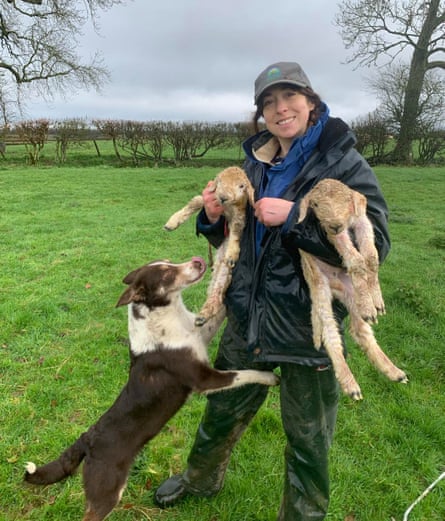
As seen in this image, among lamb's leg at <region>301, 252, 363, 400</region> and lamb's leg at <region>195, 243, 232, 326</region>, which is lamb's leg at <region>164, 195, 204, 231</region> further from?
lamb's leg at <region>301, 252, 363, 400</region>

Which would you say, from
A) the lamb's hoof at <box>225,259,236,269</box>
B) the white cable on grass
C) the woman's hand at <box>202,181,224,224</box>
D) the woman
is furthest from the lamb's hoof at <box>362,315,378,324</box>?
the white cable on grass

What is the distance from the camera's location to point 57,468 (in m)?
2.74

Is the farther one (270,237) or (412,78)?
(412,78)

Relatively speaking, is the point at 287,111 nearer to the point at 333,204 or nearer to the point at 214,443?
the point at 333,204

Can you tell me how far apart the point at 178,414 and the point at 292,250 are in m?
2.55

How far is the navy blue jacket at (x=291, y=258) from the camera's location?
7.18ft

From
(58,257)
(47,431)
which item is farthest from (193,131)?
(47,431)

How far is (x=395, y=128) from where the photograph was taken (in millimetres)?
24594

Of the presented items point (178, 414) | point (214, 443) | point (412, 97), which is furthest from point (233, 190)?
point (412, 97)

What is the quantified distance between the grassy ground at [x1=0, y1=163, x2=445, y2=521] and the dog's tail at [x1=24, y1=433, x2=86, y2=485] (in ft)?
1.84

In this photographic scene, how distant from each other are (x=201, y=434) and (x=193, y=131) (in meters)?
21.4

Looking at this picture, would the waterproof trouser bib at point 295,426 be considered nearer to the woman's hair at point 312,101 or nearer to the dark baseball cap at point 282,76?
the woman's hair at point 312,101

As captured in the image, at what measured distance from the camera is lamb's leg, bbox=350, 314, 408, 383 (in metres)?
2.23

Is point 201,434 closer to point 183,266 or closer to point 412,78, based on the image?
point 183,266
